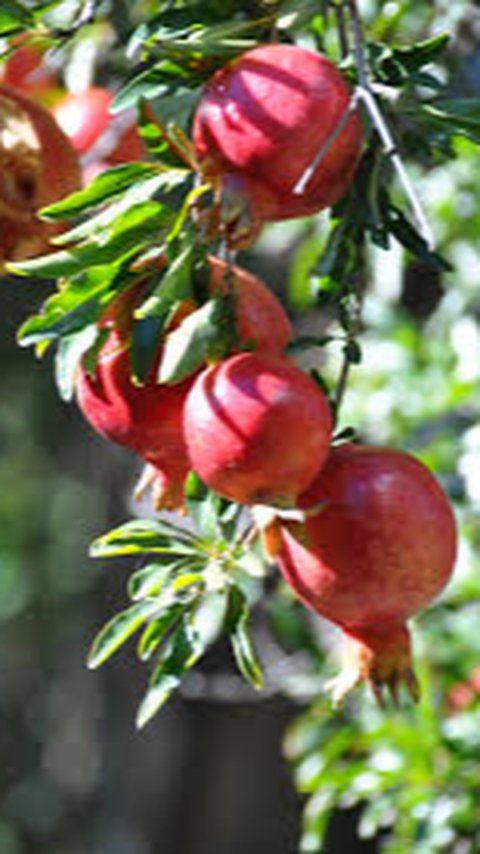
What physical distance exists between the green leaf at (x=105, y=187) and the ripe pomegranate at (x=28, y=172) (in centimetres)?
13

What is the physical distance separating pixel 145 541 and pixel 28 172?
270 millimetres

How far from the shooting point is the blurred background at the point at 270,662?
2.29 meters

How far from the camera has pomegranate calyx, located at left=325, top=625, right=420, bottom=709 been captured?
1135 millimetres

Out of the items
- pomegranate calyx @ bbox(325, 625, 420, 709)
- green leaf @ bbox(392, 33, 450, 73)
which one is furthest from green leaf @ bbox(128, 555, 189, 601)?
green leaf @ bbox(392, 33, 450, 73)

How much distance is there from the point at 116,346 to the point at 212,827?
3.25 metres

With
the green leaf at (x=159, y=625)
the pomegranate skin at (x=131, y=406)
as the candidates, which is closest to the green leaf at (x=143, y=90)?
the pomegranate skin at (x=131, y=406)

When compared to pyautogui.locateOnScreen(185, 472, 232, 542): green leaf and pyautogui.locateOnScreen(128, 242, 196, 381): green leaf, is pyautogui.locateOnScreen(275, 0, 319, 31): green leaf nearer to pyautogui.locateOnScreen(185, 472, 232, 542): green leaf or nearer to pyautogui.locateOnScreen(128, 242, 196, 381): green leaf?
pyautogui.locateOnScreen(128, 242, 196, 381): green leaf

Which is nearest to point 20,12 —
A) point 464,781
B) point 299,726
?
point 464,781

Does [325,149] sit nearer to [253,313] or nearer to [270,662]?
[253,313]

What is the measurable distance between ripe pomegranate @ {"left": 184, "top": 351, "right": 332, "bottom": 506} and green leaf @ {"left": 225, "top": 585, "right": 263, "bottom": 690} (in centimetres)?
23

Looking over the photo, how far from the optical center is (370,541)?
1069 millimetres

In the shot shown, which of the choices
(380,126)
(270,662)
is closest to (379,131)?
(380,126)

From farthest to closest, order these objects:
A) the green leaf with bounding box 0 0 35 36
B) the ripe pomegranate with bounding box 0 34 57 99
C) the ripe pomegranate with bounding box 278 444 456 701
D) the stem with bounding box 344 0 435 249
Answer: the ripe pomegranate with bounding box 0 34 57 99
the green leaf with bounding box 0 0 35 36
the ripe pomegranate with bounding box 278 444 456 701
the stem with bounding box 344 0 435 249

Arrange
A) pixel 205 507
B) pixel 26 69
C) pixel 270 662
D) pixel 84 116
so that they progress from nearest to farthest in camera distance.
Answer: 1. pixel 205 507
2. pixel 26 69
3. pixel 84 116
4. pixel 270 662
